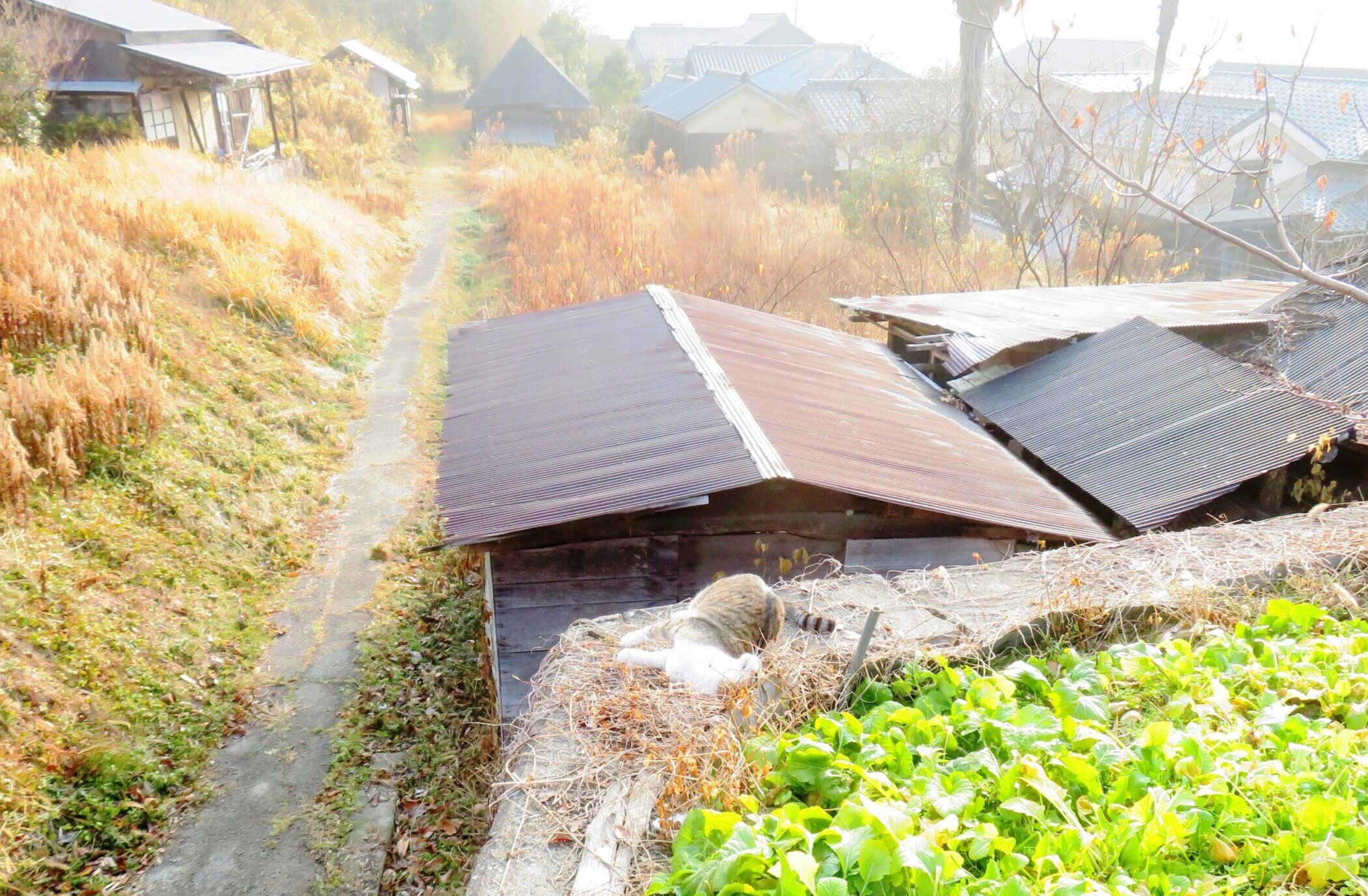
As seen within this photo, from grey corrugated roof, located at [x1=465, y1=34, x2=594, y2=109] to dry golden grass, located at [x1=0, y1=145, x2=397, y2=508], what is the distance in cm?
2061

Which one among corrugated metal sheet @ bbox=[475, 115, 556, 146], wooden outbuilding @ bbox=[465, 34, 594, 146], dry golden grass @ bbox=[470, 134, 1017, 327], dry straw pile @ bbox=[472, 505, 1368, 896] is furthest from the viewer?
wooden outbuilding @ bbox=[465, 34, 594, 146]

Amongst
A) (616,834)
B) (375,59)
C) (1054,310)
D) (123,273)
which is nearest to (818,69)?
(375,59)

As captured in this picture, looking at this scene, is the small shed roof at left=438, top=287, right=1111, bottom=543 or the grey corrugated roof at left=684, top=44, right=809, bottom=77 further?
the grey corrugated roof at left=684, top=44, right=809, bottom=77

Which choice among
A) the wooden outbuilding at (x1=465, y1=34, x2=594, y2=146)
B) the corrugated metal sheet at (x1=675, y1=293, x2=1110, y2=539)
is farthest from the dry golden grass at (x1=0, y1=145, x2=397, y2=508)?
the wooden outbuilding at (x1=465, y1=34, x2=594, y2=146)

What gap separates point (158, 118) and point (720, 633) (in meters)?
22.6

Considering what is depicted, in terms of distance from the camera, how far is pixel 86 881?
521 centimetres

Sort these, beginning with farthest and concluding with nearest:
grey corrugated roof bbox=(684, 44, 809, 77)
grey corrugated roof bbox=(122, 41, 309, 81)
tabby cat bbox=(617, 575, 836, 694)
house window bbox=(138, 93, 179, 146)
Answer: grey corrugated roof bbox=(684, 44, 809, 77) < house window bbox=(138, 93, 179, 146) < grey corrugated roof bbox=(122, 41, 309, 81) < tabby cat bbox=(617, 575, 836, 694)

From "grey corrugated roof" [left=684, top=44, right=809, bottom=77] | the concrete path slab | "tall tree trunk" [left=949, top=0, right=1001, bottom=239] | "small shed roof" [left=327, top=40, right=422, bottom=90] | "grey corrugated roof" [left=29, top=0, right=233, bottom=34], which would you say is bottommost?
the concrete path slab

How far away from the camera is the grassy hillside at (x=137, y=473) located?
225 inches

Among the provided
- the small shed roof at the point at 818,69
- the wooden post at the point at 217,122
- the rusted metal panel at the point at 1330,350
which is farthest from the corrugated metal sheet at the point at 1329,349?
the small shed roof at the point at 818,69

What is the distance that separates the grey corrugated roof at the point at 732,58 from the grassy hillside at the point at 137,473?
36074 mm

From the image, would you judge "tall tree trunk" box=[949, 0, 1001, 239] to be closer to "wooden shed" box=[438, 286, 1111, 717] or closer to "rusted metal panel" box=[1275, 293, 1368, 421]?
"rusted metal panel" box=[1275, 293, 1368, 421]

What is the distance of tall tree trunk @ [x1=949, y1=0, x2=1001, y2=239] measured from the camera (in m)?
18.9

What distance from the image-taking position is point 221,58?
21547 millimetres
